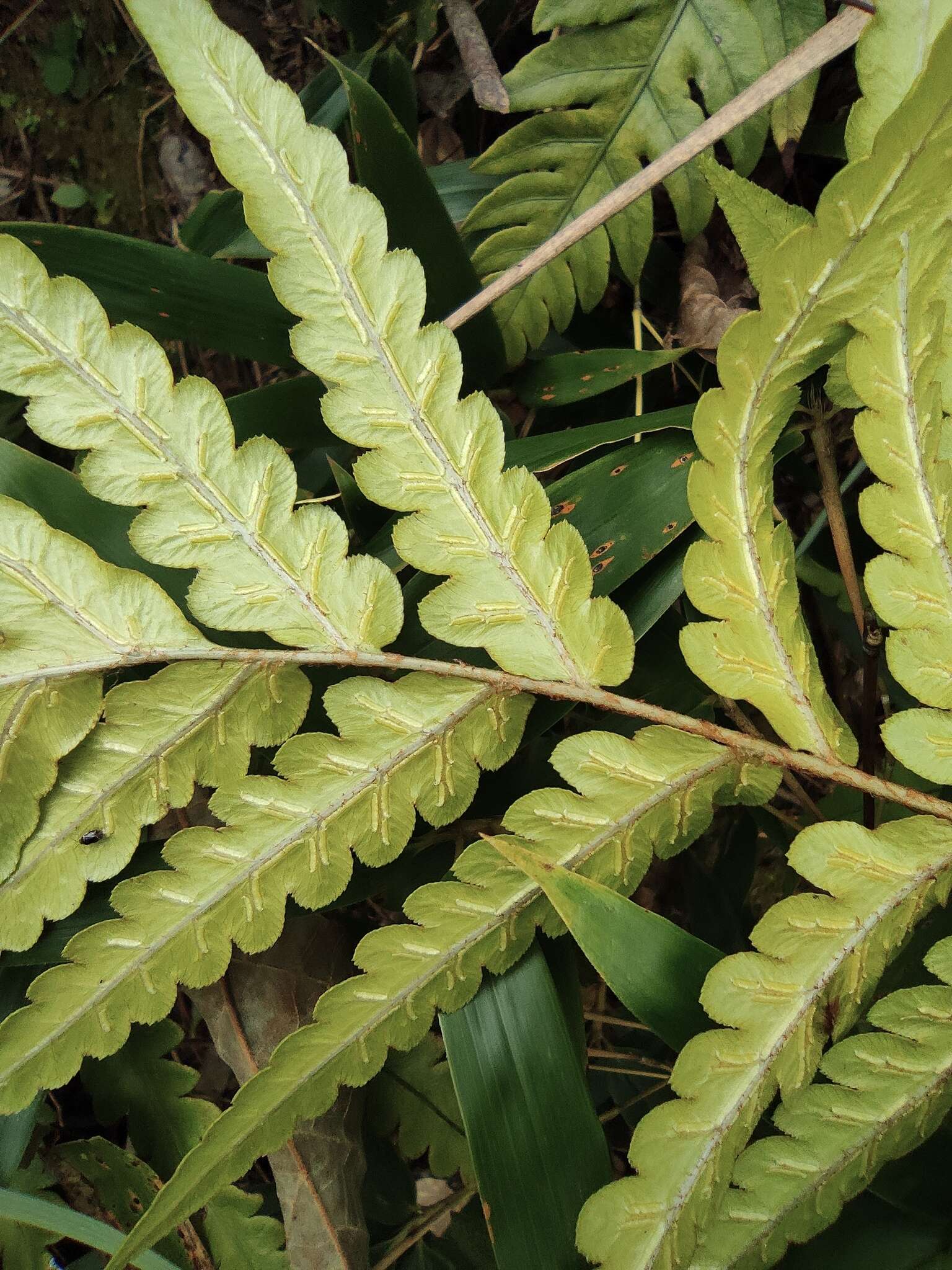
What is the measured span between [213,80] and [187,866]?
576 mm

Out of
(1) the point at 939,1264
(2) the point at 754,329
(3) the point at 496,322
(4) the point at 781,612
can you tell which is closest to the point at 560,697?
(4) the point at 781,612

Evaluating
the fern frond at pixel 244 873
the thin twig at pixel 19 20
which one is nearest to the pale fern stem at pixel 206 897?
the fern frond at pixel 244 873

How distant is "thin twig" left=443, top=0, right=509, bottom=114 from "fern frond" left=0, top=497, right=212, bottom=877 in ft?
2.26

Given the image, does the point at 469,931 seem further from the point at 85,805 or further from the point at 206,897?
the point at 85,805

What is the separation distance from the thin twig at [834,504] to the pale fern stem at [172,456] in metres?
0.57

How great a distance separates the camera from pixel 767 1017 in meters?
0.60

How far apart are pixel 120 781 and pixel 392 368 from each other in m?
0.40

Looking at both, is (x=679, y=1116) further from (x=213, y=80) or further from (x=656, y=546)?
(x=213, y=80)

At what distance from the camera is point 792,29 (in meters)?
0.87

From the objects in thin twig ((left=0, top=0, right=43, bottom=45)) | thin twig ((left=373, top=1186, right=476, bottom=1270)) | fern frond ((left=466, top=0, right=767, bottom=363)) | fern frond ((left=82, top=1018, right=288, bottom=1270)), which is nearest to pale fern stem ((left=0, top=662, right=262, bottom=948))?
fern frond ((left=82, top=1018, right=288, bottom=1270))

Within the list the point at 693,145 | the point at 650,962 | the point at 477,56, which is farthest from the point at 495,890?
the point at 477,56

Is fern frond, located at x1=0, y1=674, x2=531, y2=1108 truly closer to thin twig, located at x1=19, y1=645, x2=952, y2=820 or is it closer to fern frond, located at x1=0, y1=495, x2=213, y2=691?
thin twig, located at x1=19, y1=645, x2=952, y2=820

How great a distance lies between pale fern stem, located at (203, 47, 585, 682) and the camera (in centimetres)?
56

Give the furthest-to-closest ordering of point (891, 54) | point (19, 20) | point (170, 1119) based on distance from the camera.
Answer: point (19, 20)
point (170, 1119)
point (891, 54)
